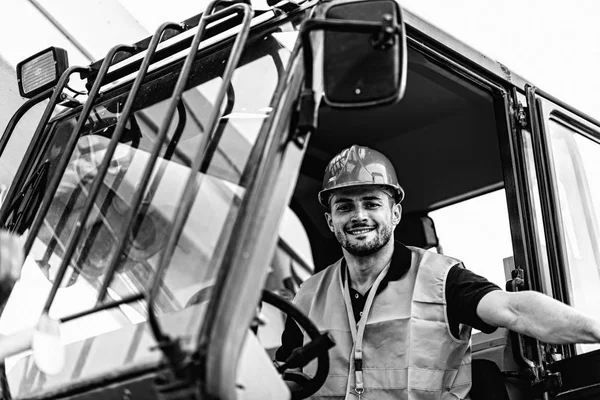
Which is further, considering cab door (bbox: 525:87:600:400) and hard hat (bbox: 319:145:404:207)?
hard hat (bbox: 319:145:404:207)

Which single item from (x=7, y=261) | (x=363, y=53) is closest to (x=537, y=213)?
(x=363, y=53)

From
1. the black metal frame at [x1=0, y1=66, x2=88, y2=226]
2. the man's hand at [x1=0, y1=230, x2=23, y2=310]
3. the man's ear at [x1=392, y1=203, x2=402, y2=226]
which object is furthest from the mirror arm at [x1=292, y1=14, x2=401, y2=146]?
the man's ear at [x1=392, y1=203, x2=402, y2=226]

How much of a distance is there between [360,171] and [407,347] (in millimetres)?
699

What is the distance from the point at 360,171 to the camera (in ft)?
11.1

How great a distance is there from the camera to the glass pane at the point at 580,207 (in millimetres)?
3083

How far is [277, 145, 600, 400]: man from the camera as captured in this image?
2.85 meters

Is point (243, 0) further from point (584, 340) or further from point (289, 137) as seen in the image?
point (584, 340)

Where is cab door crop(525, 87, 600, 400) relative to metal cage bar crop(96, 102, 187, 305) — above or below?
above

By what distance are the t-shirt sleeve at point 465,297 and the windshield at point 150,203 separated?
1.01m

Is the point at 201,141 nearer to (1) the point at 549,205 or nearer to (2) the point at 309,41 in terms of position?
(2) the point at 309,41

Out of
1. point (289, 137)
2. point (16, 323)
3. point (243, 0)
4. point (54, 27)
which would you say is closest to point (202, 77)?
point (243, 0)

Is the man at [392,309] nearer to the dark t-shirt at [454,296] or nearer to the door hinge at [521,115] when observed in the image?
the dark t-shirt at [454,296]

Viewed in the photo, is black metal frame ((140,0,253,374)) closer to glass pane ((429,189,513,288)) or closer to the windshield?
the windshield

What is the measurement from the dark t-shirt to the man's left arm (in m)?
0.08
